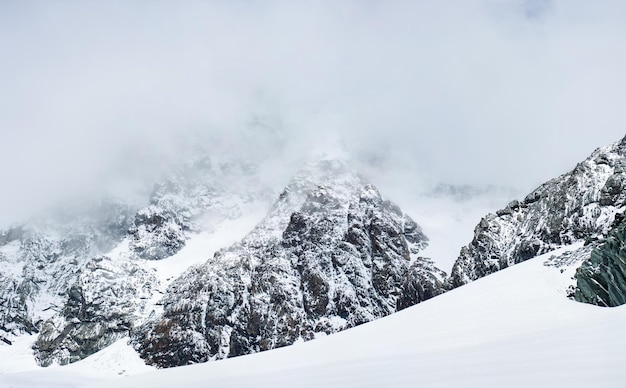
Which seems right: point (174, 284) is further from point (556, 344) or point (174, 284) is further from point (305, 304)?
point (556, 344)

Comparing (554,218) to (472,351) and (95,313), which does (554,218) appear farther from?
(95,313)

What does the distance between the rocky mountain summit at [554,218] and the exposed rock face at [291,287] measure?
7677cm

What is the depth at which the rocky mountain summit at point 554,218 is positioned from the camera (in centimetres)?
4616

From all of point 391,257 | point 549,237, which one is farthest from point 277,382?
point 391,257

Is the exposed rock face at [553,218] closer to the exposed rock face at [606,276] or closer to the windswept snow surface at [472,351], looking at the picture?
the exposed rock face at [606,276]

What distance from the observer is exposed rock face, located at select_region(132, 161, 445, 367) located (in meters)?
138

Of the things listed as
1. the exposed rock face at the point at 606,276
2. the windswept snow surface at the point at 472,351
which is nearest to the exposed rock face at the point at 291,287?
the exposed rock face at the point at 606,276

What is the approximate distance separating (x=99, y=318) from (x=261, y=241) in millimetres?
59626

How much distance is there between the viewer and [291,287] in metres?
150

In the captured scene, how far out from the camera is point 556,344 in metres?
5.84

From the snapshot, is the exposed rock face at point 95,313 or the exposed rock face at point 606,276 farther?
the exposed rock face at point 95,313

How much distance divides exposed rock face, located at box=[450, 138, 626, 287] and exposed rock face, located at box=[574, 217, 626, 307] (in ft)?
87.4

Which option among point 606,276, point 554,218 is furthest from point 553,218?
point 606,276

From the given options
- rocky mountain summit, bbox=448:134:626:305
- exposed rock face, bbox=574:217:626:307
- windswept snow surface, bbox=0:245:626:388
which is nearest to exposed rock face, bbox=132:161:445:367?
rocky mountain summit, bbox=448:134:626:305
